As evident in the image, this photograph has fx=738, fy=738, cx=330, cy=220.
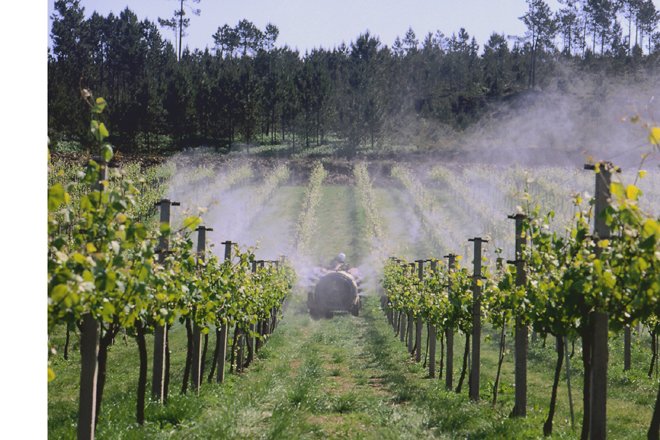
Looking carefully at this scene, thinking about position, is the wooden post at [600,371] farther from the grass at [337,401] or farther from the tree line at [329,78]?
the tree line at [329,78]

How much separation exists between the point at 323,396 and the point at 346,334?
33.9 ft

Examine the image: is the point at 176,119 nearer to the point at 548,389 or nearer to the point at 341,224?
the point at 341,224

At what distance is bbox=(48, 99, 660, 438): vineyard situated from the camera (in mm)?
4348

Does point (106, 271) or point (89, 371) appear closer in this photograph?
point (106, 271)

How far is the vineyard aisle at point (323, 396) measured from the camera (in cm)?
754

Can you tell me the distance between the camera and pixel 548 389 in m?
11.3

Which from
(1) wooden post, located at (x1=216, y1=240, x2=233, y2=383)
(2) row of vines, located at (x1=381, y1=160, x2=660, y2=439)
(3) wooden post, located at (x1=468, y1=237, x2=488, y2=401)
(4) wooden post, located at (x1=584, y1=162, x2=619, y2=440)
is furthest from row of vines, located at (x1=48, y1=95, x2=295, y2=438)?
(3) wooden post, located at (x1=468, y1=237, x2=488, y2=401)

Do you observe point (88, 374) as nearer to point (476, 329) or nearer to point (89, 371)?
point (89, 371)

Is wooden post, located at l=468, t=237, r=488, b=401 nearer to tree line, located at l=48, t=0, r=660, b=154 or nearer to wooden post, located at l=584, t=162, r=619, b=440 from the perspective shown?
wooden post, located at l=584, t=162, r=619, b=440

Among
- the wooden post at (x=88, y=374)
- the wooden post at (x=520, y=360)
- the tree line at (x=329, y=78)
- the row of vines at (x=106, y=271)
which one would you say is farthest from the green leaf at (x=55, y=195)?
the tree line at (x=329, y=78)

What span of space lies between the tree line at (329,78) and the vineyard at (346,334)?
97.9ft

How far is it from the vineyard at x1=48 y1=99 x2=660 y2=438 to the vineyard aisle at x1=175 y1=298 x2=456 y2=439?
0.05 m

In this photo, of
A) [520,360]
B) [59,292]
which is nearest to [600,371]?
[520,360]

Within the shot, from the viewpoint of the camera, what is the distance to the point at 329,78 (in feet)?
245
